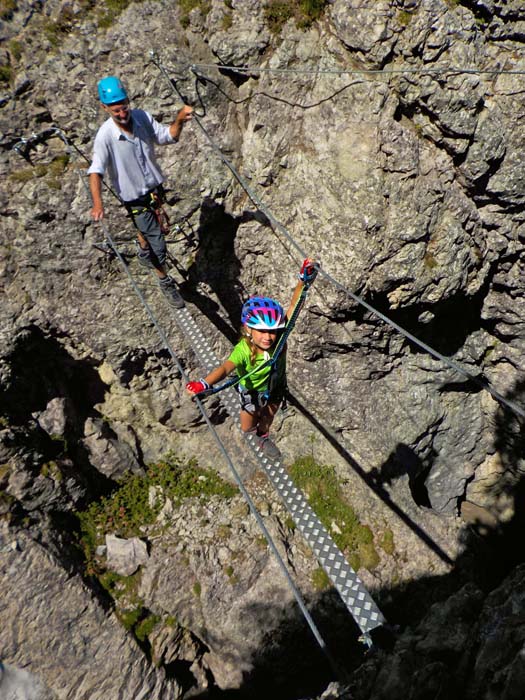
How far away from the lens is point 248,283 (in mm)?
12961

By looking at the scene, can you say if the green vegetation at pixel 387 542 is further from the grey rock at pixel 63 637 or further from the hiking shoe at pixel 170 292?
the hiking shoe at pixel 170 292

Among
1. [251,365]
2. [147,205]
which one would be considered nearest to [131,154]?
[147,205]

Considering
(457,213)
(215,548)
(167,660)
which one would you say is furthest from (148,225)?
(167,660)

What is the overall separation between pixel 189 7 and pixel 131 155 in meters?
5.93

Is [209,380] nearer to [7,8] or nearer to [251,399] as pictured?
[251,399]

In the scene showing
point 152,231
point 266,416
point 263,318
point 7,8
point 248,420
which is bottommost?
point 266,416

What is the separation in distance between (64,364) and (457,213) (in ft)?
41.4

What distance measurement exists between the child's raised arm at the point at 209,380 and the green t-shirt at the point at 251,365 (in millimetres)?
223

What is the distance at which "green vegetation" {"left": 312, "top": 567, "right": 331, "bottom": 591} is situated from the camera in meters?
12.2

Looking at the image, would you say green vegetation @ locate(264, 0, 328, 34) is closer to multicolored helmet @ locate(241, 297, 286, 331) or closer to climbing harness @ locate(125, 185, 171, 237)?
climbing harness @ locate(125, 185, 171, 237)

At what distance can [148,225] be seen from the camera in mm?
9734

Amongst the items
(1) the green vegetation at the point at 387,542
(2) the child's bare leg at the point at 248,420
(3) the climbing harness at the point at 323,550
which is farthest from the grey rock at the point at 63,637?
(1) the green vegetation at the point at 387,542

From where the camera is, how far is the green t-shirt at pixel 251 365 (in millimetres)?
7293

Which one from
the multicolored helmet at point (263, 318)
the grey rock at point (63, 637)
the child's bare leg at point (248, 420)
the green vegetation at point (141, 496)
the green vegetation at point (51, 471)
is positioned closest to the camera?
the multicolored helmet at point (263, 318)
